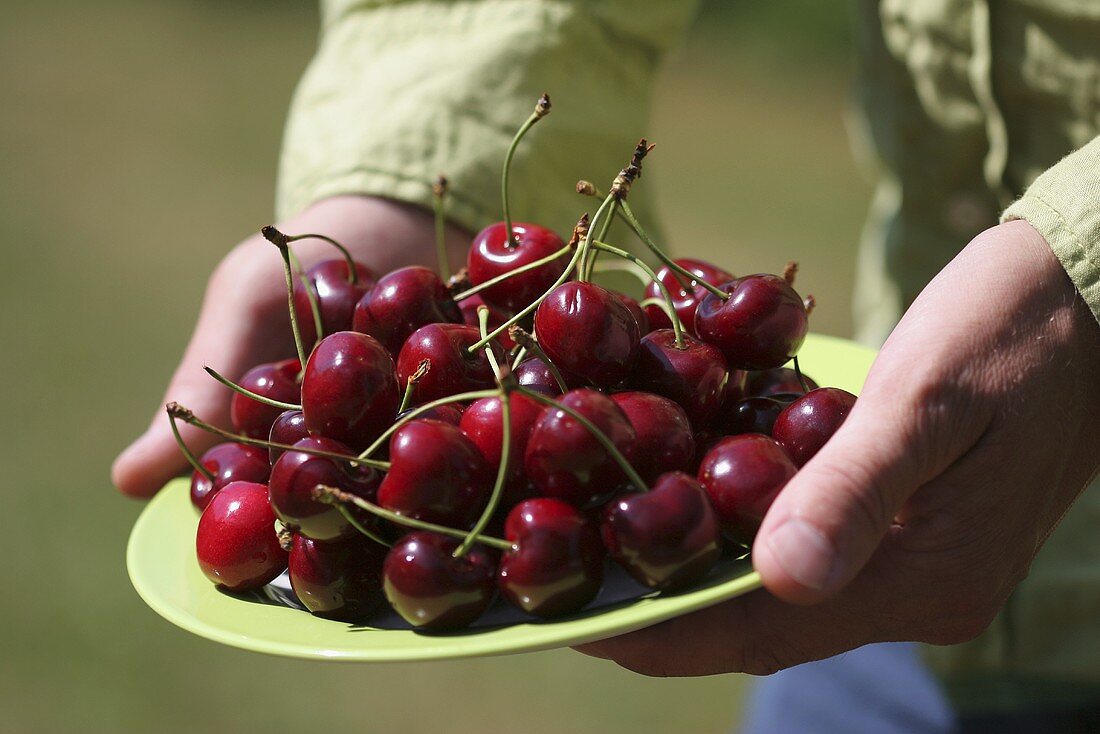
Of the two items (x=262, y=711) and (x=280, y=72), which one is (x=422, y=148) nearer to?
(x=262, y=711)

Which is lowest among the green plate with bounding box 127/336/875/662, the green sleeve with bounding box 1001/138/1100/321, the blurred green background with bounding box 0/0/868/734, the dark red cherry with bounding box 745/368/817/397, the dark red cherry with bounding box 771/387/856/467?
the blurred green background with bounding box 0/0/868/734

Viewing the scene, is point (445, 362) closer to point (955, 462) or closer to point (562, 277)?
point (562, 277)

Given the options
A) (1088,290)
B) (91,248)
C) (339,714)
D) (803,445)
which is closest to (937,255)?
(1088,290)

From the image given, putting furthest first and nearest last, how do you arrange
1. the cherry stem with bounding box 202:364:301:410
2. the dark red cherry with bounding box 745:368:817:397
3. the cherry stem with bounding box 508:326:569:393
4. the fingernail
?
the dark red cherry with bounding box 745:368:817:397, the cherry stem with bounding box 202:364:301:410, the cherry stem with bounding box 508:326:569:393, the fingernail

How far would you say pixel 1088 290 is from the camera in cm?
112

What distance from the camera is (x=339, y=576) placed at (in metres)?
1.09

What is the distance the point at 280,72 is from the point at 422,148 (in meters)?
8.01

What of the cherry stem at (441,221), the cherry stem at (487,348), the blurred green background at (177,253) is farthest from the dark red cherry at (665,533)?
the blurred green background at (177,253)

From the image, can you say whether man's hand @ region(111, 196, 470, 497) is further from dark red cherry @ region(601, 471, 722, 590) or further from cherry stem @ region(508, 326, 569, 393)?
dark red cherry @ region(601, 471, 722, 590)

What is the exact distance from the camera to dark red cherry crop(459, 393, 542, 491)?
1117 millimetres

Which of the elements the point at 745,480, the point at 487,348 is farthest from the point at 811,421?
the point at 487,348

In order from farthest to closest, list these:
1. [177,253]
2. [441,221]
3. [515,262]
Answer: [177,253]
[441,221]
[515,262]

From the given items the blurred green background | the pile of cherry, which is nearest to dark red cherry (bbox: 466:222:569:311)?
the pile of cherry

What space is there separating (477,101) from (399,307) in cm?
60
